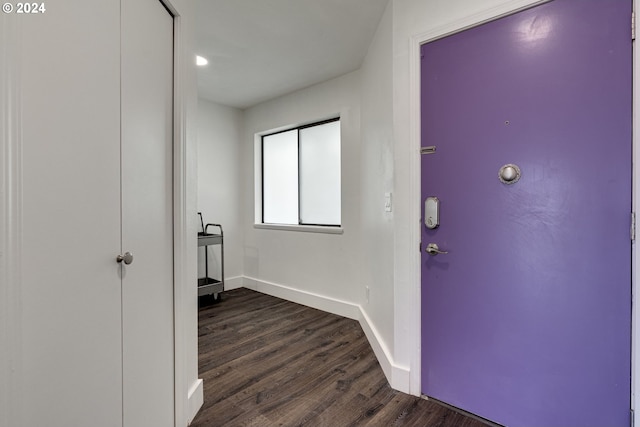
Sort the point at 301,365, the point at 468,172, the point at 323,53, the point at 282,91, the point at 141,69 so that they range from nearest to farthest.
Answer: the point at 141,69 → the point at 468,172 → the point at 301,365 → the point at 323,53 → the point at 282,91

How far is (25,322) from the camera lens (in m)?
0.78

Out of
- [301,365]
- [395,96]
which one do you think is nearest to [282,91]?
[395,96]

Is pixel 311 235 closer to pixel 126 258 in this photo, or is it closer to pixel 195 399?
pixel 195 399

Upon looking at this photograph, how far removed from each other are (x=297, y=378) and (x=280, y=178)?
2.54m

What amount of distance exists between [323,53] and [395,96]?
1137mm

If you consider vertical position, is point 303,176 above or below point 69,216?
above

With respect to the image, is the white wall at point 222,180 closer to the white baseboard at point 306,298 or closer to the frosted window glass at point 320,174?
the white baseboard at point 306,298

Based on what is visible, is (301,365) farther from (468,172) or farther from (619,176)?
(619,176)

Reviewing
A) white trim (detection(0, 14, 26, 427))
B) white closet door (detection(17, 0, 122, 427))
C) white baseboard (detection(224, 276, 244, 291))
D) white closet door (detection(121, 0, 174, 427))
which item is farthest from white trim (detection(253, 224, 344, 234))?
white trim (detection(0, 14, 26, 427))

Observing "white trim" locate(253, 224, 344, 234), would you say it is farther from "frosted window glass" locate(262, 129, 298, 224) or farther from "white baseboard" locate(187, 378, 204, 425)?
"white baseboard" locate(187, 378, 204, 425)

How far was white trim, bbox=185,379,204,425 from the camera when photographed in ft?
5.08

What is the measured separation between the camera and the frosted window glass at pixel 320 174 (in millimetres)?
3303

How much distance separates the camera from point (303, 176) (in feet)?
12.0

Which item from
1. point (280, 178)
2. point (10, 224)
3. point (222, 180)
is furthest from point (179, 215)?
point (222, 180)
